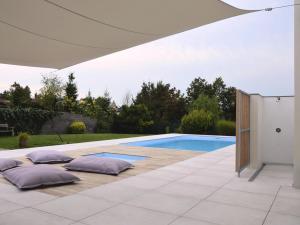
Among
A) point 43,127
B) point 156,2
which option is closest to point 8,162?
point 156,2

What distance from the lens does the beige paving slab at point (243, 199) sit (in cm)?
424

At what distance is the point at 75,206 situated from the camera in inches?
160

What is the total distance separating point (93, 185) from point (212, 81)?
95.6 feet

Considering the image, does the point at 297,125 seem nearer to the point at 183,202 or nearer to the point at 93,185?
the point at 183,202

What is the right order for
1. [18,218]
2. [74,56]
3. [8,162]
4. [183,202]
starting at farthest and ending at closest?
[8,162] → [74,56] → [183,202] → [18,218]

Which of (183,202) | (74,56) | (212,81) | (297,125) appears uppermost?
(212,81)

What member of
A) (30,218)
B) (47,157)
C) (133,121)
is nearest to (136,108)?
(133,121)

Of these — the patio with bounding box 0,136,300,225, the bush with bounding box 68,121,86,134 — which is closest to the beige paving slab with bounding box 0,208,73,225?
the patio with bounding box 0,136,300,225

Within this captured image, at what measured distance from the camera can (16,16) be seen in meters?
3.79

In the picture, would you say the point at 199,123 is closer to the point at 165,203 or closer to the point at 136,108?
the point at 136,108

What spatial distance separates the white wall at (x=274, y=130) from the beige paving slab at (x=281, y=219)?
376 cm

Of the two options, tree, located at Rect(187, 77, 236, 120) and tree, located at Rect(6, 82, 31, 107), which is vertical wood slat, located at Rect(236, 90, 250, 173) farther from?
tree, located at Rect(187, 77, 236, 120)

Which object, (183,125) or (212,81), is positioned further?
(212,81)

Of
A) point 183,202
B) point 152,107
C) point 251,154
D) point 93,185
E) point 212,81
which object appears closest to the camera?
point 183,202
